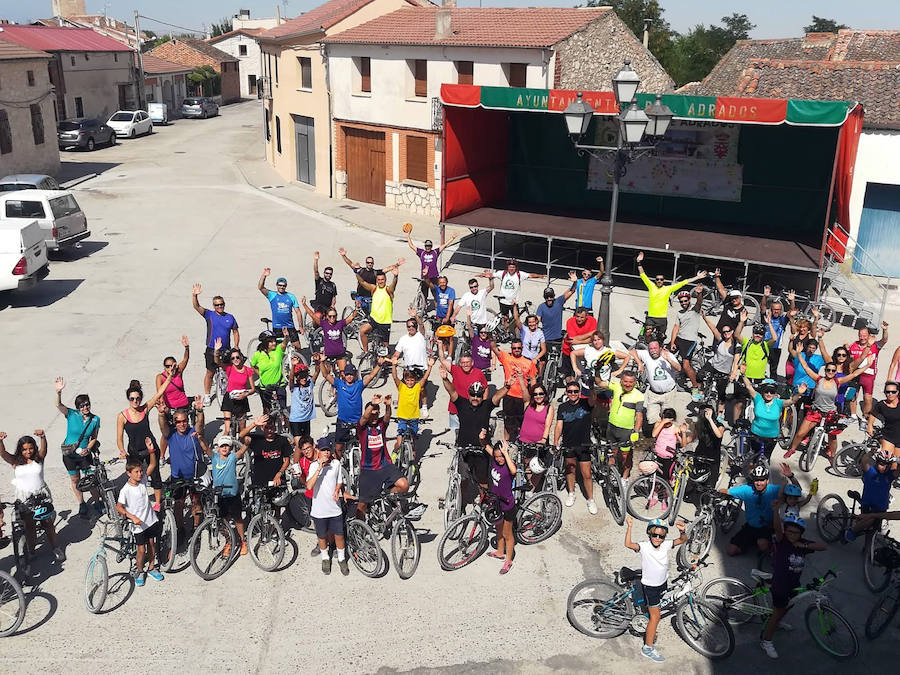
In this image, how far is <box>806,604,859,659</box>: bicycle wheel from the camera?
7.94 metres

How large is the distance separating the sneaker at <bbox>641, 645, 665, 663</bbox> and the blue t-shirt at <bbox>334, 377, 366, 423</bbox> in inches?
181

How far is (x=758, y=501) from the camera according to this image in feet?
29.4

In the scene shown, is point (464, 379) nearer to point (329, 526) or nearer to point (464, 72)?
point (329, 526)

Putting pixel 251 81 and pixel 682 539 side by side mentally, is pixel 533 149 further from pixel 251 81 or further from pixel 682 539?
pixel 251 81

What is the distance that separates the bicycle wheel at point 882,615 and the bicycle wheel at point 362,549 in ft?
16.6

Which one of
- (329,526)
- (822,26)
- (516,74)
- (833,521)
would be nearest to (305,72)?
(516,74)

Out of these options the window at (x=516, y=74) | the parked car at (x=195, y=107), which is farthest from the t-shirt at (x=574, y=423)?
the parked car at (x=195, y=107)

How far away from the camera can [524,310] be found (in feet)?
52.3

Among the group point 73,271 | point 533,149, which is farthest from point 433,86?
point 73,271

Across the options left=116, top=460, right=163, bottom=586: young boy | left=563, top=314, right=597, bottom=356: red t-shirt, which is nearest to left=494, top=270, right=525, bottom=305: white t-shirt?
left=563, top=314, right=597, bottom=356: red t-shirt

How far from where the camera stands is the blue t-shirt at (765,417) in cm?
1048

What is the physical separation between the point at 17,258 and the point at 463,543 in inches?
514

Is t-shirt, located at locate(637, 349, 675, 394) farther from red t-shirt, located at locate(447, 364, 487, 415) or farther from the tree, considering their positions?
the tree

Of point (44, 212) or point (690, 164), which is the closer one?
point (44, 212)
